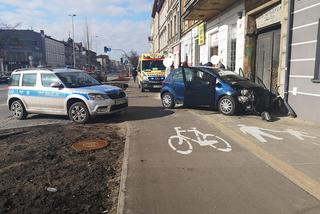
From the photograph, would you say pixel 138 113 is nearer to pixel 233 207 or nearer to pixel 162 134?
pixel 162 134

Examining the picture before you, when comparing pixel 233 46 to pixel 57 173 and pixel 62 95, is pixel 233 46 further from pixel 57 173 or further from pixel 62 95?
pixel 57 173

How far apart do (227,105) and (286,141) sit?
13.0ft

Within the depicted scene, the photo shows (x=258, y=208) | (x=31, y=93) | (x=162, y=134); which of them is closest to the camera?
(x=258, y=208)

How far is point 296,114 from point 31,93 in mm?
8309

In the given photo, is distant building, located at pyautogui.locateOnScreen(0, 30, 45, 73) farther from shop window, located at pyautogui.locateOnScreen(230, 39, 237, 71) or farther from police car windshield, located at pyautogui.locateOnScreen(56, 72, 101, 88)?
police car windshield, located at pyautogui.locateOnScreen(56, 72, 101, 88)

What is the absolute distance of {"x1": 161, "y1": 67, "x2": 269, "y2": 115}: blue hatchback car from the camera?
456 inches

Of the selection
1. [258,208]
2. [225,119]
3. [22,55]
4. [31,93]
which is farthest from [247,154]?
[22,55]

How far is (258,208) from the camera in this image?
432 centimetres

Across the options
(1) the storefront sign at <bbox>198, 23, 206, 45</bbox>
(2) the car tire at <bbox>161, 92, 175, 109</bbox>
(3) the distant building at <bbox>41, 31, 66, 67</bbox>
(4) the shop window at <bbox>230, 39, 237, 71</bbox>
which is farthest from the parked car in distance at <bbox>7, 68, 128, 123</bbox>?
(3) the distant building at <bbox>41, 31, 66, 67</bbox>

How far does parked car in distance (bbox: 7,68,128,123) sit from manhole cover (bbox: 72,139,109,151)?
2899 millimetres

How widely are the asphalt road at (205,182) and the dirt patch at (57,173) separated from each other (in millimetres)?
358

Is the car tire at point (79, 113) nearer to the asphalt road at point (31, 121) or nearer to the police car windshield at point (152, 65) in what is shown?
the asphalt road at point (31, 121)

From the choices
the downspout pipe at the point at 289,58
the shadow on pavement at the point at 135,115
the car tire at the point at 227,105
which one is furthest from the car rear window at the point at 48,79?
the downspout pipe at the point at 289,58

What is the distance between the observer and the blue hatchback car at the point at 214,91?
11578 mm
